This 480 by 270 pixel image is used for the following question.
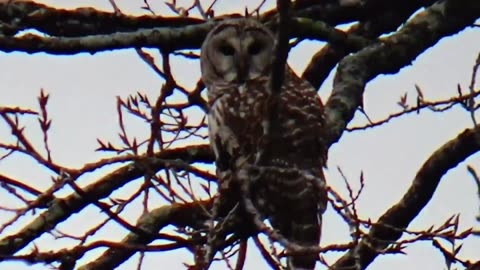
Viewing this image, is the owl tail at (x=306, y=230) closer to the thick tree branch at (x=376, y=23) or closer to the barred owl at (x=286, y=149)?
the barred owl at (x=286, y=149)

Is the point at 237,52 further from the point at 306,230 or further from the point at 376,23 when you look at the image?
the point at 306,230

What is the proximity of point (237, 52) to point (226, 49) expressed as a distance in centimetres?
12

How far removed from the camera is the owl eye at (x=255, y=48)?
7883 mm

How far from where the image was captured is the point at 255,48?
7.94m

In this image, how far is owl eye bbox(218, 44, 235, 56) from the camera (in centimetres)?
806

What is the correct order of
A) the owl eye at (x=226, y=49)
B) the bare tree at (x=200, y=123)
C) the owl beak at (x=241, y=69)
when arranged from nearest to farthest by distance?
the bare tree at (x=200, y=123)
the owl beak at (x=241, y=69)
the owl eye at (x=226, y=49)

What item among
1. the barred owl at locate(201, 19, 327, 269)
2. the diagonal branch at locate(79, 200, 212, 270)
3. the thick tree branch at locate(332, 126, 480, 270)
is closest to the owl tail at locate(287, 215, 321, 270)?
the barred owl at locate(201, 19, 327, 269)

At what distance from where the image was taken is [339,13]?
7.16 meters

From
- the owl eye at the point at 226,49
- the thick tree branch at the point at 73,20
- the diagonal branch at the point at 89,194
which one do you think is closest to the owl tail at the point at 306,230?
the diagonal branch at the point at 89,194

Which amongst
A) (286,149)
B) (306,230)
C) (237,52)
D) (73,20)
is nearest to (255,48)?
(237,52)

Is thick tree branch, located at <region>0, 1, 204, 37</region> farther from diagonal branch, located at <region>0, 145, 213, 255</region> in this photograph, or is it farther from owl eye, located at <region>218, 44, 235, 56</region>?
owl eye, located at <region>218, 44, 235, 56</region>

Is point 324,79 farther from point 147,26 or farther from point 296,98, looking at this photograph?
point 147,26

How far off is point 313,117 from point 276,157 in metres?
0.42

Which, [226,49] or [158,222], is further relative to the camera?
[226,49]
